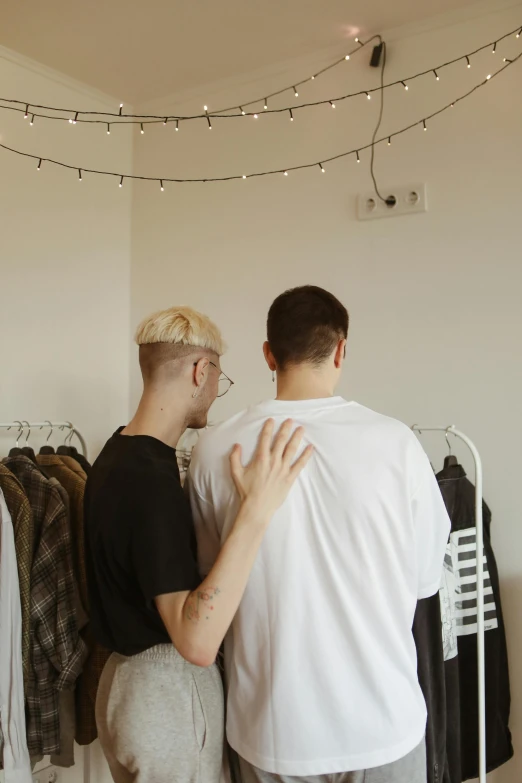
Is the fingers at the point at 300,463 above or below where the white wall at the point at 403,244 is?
below

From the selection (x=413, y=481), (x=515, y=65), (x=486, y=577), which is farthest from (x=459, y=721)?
(x=515, y=65)

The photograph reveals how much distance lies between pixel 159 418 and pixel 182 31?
5.85 ft

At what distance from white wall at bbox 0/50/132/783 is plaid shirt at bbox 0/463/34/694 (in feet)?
2.12

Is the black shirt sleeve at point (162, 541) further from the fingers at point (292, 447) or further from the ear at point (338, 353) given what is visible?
the ear at point (338, 353)

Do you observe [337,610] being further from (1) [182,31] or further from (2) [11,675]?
(1) [182,31]

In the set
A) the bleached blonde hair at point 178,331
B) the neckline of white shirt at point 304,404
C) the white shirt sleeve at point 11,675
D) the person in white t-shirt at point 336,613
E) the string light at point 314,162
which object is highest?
the string light at point 314,162

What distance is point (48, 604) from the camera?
1.98 m

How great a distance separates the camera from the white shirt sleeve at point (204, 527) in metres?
1.39

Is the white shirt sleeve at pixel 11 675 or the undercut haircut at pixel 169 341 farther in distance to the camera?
the white shirt sleeve at pixel 11 675

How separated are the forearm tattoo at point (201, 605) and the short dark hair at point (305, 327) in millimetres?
463

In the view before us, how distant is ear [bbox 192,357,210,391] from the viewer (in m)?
1.61

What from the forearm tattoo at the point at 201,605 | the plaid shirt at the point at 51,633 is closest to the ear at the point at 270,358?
the forearm tattoo at the point at 201,605

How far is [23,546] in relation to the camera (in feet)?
6.53

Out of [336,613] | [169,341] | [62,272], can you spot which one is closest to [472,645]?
[336,613]
